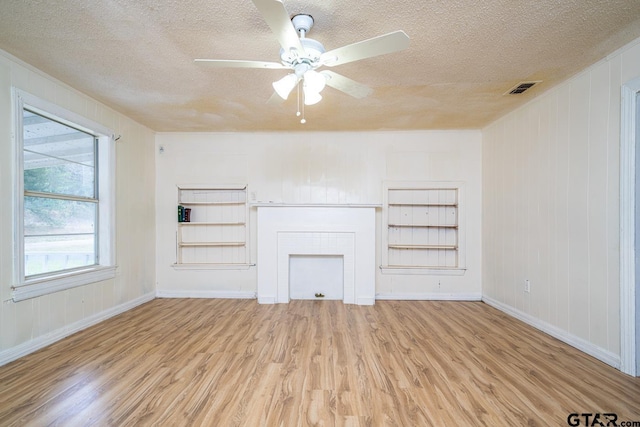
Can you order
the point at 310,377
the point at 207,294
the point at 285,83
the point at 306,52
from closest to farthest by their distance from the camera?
the point at 306,52 < the point at 285,83 < the point at 310,377 < the point at 207,294

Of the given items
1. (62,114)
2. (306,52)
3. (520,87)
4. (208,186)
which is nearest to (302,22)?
(306,52)

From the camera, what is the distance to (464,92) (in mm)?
2859

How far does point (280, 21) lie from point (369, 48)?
0.50m

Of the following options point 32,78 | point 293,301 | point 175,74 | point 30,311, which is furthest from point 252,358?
point 32,78

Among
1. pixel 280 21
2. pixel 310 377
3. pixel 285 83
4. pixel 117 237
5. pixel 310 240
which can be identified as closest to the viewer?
pixel 280 21

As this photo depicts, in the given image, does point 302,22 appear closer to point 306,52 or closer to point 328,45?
point 306,52

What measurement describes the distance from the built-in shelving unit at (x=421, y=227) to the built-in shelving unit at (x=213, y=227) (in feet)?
7.28

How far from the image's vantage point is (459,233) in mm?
4051

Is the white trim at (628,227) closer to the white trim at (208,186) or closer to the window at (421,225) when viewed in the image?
the window at (421,225)

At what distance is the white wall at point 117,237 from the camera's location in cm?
224

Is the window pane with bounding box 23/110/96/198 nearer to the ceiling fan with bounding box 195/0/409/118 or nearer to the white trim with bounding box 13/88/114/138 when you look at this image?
the white trim with bounding box 13/88/114/138

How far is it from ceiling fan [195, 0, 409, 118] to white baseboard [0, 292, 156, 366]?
274 centimetres

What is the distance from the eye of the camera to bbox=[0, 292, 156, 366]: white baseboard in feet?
7.36

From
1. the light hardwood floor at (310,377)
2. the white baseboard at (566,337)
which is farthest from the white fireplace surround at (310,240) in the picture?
the white baseboard at (566,337)
